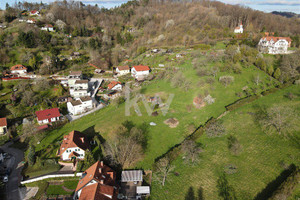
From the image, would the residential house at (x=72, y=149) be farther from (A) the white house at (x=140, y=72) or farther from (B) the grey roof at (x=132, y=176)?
(A) the white house at (x=140, y=72)

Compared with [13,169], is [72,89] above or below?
above

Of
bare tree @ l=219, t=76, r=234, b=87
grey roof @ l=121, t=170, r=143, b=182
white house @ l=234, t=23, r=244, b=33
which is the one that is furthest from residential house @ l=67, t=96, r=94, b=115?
white house @ l=234, t=23, r=244, b=33

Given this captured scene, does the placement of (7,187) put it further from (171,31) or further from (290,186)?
(171,31)

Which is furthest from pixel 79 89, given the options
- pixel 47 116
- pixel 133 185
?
pixel 133 185

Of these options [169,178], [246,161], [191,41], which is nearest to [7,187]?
[169,178]

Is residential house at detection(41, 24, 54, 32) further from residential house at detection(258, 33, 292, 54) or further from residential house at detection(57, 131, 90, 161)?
residential house at detection(258, 33, 292, 54)

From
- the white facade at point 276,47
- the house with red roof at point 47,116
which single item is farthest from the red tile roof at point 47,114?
the white facade at point 276,47
